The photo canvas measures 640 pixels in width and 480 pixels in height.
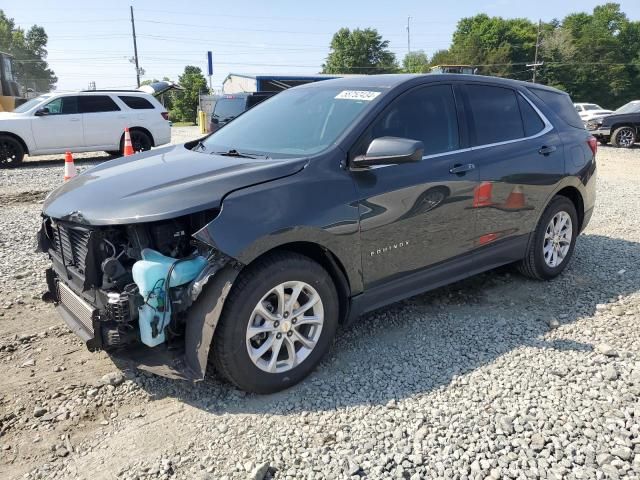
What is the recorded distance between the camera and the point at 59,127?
13.3 meters

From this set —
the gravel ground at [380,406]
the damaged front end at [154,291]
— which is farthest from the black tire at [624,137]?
the damaged front end at [154,291]

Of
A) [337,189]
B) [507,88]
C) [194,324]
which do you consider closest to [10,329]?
[194,324]

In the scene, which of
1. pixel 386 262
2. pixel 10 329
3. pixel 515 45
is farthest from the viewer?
pixel 515 45

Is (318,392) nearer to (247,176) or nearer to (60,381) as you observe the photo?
(247,176)

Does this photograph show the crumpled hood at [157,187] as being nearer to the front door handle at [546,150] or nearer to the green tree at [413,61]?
the front door handle at [546,150]

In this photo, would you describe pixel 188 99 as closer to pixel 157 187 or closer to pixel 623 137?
pixel 623 137

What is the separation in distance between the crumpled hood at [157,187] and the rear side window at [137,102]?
11.4 metres

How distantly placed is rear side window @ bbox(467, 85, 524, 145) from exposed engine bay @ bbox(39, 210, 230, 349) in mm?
2322

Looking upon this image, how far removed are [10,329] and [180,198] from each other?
6.87ft

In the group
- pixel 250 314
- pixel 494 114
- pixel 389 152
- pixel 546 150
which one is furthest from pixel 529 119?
pixel 250 314

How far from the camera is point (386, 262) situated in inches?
137

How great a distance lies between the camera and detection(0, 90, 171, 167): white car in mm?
12805

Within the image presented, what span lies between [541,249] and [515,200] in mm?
704

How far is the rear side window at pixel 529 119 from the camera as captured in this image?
4.58 meters
